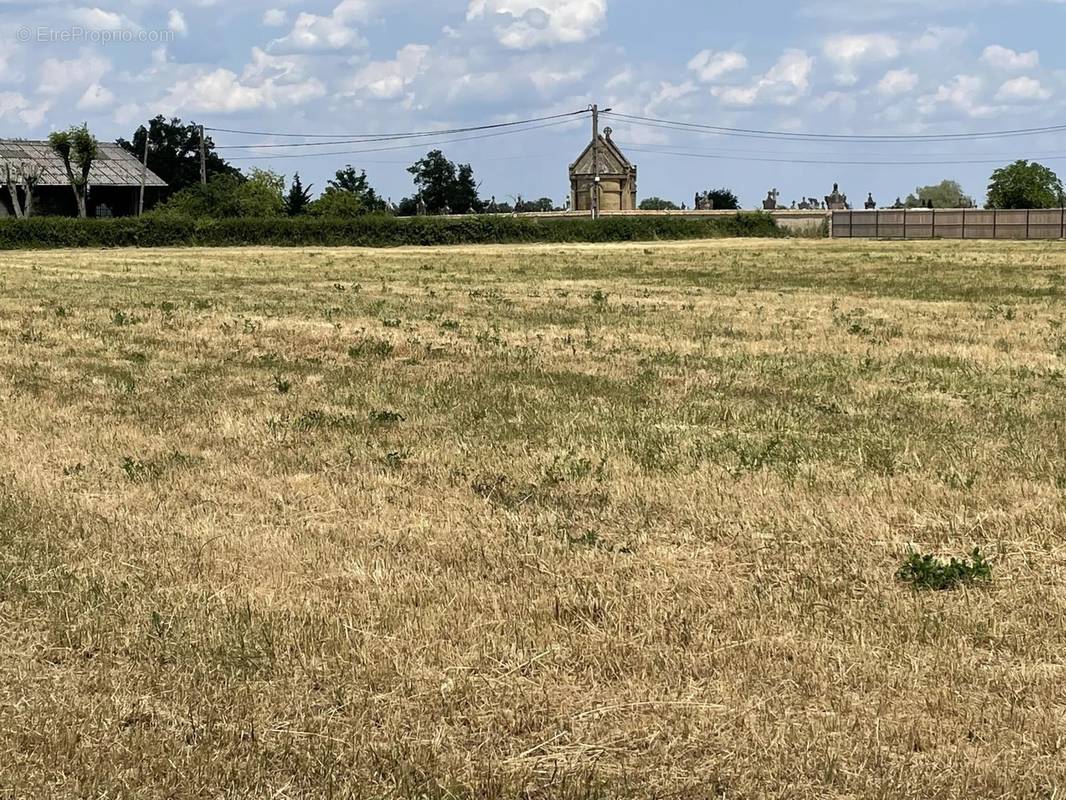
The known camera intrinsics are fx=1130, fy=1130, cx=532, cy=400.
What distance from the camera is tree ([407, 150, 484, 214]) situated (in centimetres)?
13025

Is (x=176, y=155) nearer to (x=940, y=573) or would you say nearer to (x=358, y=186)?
(x=358, y=186)

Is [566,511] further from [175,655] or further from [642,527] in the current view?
[175,655]

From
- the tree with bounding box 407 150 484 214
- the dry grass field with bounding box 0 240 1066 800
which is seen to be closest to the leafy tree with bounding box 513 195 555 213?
the tree with bounding box 407 150 484 214

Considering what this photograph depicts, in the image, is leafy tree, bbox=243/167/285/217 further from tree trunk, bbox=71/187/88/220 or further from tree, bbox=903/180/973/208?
tree, bbox=903/180/973/208

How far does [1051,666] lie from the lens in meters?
4.88

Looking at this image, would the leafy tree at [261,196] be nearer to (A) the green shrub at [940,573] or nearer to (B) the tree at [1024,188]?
(B) the tree at [1024,188]

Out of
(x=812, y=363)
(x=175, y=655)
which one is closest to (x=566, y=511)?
(x=175, y=655)

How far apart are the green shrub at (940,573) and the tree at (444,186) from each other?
126 metres

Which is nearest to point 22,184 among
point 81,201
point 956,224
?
point 81,201

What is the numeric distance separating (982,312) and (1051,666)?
18.7 metres

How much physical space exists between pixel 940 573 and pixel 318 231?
7358cm

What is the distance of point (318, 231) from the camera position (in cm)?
7656

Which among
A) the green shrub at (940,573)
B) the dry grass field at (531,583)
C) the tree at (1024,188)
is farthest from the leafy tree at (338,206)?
the green shrub at (940,573)

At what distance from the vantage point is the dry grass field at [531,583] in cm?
421
